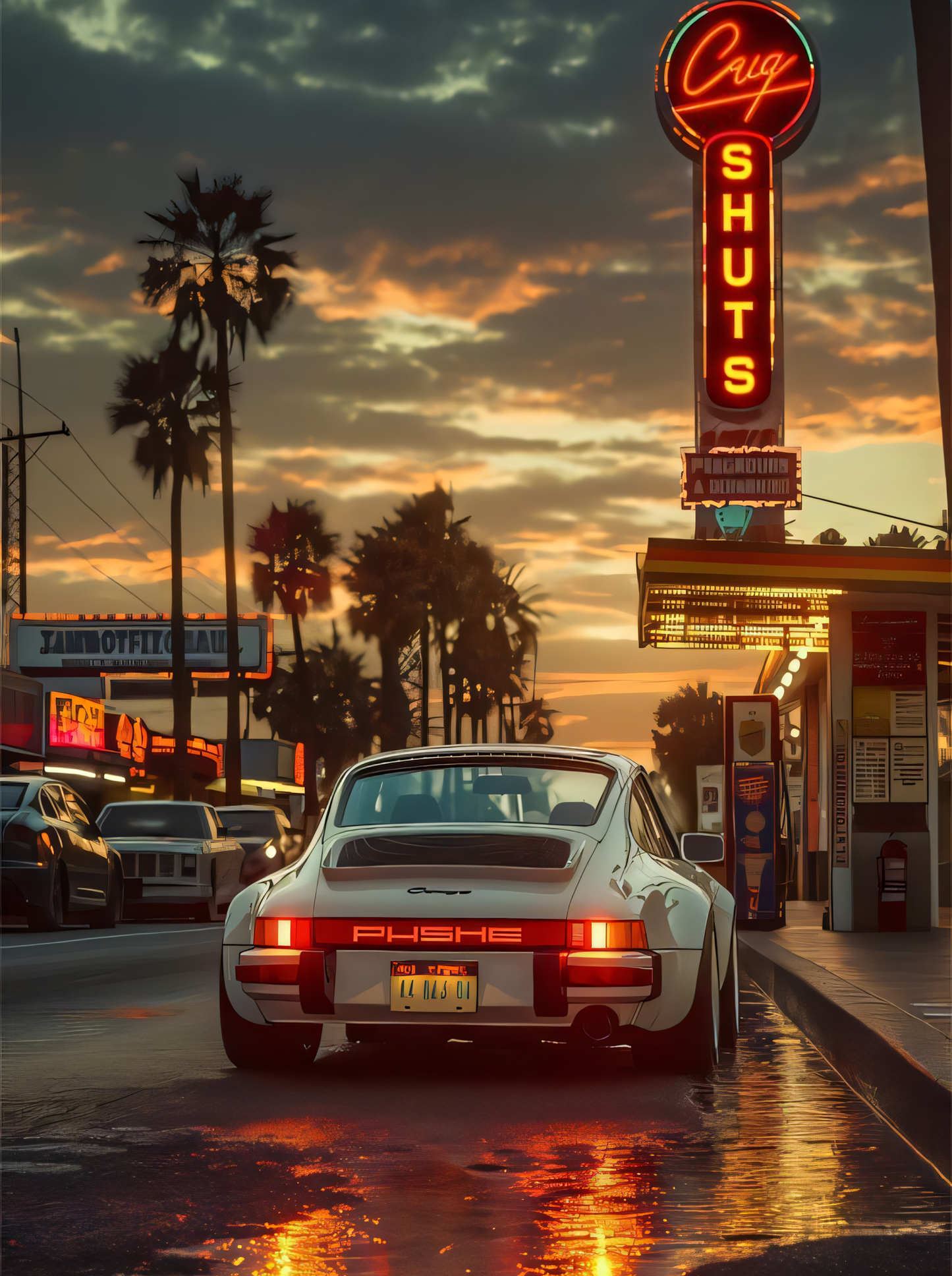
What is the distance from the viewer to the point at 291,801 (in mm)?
55125

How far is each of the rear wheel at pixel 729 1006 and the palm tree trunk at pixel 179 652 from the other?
34.8 m

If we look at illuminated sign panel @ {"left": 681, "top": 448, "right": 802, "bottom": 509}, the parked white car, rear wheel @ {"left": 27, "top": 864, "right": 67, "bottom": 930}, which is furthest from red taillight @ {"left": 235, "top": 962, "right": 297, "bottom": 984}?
illuminated sign panel @ {"left": 681, "top": 448, "right": 802, "bottom": 509}

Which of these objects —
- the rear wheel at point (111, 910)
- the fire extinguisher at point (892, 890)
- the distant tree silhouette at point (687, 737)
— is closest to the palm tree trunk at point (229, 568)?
the rear wheel at point (111, 910)

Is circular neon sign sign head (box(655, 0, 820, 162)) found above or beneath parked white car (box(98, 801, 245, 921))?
above

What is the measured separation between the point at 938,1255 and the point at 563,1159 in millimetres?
1585

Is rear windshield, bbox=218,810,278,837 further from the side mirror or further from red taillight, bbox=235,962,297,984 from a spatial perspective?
red taillight, bbox=235,962,297,984

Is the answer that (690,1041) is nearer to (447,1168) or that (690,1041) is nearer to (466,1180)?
(447,1168)

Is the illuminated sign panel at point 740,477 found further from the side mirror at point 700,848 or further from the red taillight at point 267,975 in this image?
the red taillight at point 267,975

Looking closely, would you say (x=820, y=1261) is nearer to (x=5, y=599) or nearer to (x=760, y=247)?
(x=760, y=247)

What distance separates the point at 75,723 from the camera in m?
48.6

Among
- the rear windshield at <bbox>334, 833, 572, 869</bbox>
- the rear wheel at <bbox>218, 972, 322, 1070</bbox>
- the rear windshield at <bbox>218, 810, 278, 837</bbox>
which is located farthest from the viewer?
the rear windshield at <bbox>218, 810, 278, 837</bbox>

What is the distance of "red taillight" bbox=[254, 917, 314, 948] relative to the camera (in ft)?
23.9

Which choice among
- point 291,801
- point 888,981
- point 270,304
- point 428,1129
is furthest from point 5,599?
point 428,1129

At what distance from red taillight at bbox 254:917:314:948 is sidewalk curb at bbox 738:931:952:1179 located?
2496 mm
